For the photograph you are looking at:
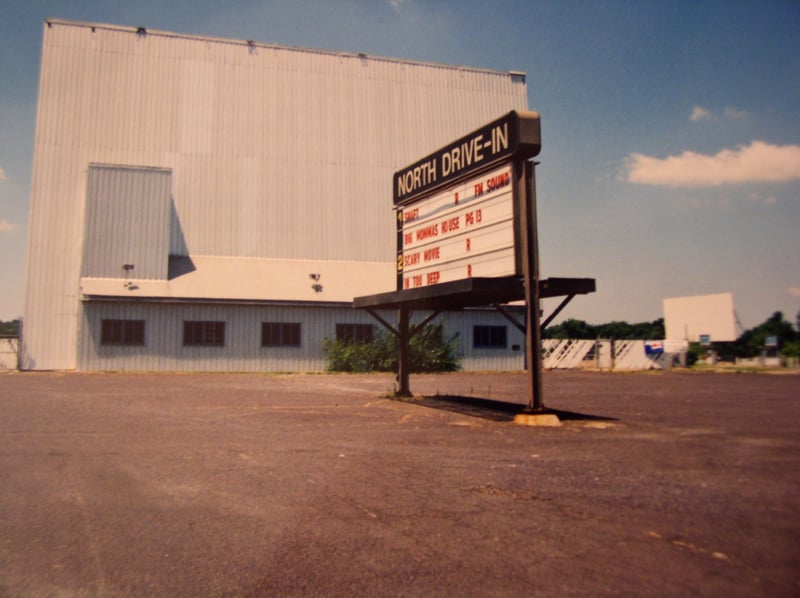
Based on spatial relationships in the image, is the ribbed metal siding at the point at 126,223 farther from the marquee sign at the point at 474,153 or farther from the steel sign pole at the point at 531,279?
the steel sign pole at the point at 531,279

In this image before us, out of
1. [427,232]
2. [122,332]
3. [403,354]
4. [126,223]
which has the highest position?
[126,223]

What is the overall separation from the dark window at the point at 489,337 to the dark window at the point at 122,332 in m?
17.9

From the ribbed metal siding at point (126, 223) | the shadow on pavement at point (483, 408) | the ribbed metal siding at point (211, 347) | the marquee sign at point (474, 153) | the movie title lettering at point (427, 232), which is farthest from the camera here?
the ribbed metal siding at point (126, 223)

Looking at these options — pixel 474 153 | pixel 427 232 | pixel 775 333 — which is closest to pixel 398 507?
pixel 775 333

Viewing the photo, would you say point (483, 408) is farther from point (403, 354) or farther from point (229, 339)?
point (229, 339)

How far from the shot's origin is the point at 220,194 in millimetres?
39406

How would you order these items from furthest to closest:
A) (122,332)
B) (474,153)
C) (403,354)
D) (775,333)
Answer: (122,332)
(403,354)
(474,153)
(775,333)

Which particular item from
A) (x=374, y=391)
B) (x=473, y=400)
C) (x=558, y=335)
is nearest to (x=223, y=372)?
(x=374, y=391)

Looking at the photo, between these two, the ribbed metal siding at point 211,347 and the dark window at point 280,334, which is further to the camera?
the dark window at point 280,334

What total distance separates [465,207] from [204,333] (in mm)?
22375

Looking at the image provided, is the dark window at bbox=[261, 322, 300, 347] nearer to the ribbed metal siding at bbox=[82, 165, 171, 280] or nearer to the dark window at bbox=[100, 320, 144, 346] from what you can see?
the ribbed metal siding at bbox=[82, 165, 171, 280]

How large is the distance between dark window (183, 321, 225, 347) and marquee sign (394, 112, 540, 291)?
61.8ft

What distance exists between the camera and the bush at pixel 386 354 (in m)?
33.6

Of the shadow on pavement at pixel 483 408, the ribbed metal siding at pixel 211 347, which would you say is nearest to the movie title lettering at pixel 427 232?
the shadow on pavement at pixel 483 408
